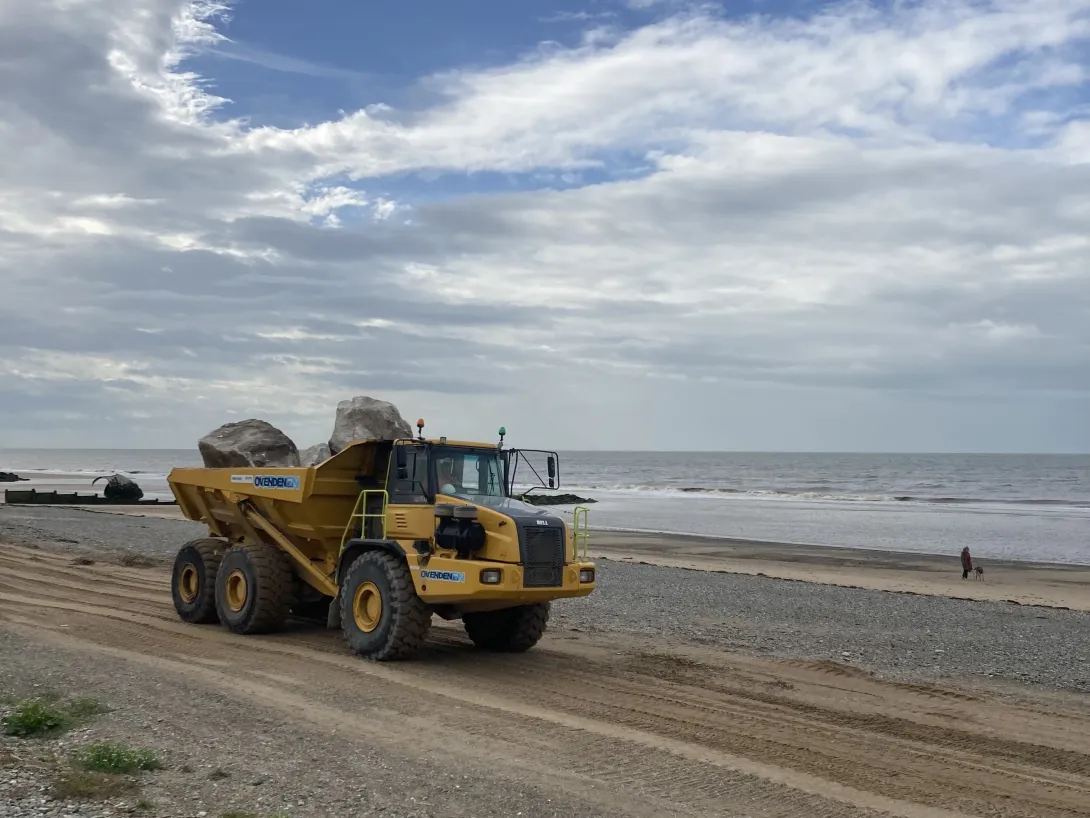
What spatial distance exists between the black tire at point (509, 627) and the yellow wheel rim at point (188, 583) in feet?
12.6

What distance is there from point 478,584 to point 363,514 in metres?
2.23

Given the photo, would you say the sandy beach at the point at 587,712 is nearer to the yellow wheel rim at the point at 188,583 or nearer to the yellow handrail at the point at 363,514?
the yellow wheel rim at the point at 188,583

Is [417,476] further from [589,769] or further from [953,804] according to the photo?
[953,804]

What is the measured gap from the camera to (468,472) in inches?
446

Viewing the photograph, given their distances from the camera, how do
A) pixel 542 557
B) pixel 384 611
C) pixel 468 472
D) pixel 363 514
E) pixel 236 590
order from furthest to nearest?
1. pixel 236 590
2. pixel 363 514
3. pixel 468 472
4. pixel 384 611
5. pixel 542 557

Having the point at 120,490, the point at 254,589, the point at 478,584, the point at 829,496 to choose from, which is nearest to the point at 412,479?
the point at 478,584

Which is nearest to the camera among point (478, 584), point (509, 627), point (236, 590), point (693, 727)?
point (693, 727)

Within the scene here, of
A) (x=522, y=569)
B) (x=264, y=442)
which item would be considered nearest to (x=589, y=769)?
(x=522, y=569)

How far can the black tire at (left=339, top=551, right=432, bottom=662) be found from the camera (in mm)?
10547

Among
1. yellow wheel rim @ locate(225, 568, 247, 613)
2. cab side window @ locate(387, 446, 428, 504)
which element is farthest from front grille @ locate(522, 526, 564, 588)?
yellow wheel rim @ locate(225, 568, 247, 613)

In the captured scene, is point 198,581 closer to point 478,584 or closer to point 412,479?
point 412,479

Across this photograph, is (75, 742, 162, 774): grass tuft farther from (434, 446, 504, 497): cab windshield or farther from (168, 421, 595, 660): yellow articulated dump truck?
(434, 446, 504, 497): cab windshield

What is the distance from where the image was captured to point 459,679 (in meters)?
10.2

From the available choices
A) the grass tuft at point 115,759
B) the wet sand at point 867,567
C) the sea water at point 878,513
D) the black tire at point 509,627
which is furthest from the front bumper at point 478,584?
the sea water at point 878,513
